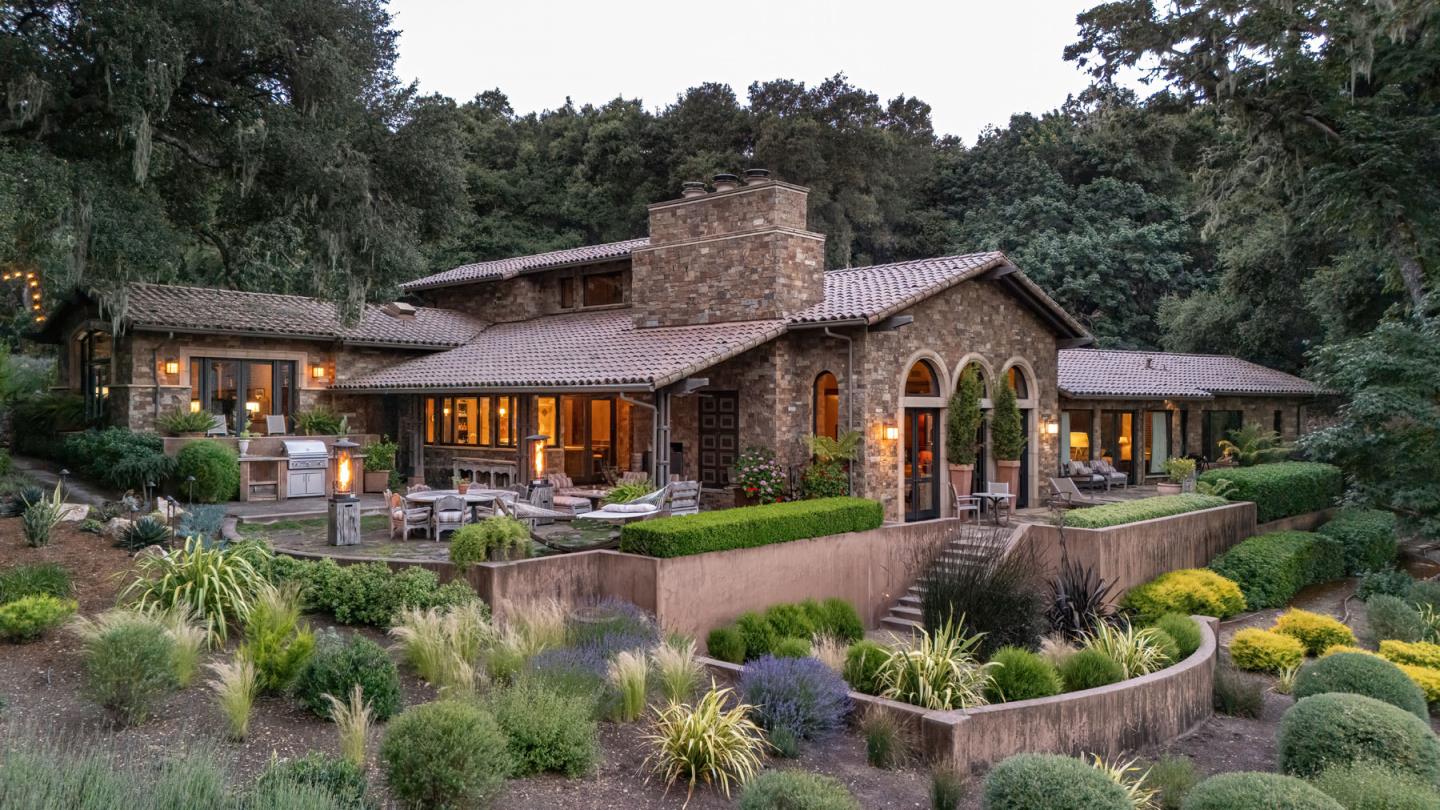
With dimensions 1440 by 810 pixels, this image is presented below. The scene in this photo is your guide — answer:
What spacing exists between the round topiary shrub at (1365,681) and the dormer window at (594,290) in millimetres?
14812

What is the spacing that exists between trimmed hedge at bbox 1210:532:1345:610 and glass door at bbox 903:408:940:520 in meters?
4.63

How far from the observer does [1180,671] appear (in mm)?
9078

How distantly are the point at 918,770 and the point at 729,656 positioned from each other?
153 inches

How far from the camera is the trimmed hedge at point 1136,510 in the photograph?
Answer: 43.7 ft

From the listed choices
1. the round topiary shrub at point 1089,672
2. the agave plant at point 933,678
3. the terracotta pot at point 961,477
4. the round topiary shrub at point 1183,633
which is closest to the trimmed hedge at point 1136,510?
the terracotta pot at point 961,477

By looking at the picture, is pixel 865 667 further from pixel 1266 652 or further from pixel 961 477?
pixel 961 477

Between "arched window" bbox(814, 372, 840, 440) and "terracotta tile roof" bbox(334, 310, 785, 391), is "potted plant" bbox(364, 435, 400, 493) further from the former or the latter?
"arched window" bbox(814, 372, 840, 440)

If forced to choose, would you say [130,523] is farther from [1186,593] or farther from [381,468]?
[1186,593]

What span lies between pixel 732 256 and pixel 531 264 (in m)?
7.49

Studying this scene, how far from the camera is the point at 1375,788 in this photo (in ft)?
19.5

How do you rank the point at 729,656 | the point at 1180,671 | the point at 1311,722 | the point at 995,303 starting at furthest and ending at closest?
the point at 995,303 < the point at 729,656 < the point at 1180,671 < the point at 1311,722

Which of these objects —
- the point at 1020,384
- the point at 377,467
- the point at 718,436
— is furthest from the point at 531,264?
the point at 1020,384

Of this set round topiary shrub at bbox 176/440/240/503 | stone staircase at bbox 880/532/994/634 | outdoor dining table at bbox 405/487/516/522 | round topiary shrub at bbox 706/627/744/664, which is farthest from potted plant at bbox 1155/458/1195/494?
round topiary shrub at bbox 176/440/240/503

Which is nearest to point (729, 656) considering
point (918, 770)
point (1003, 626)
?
point (1003, 626)
